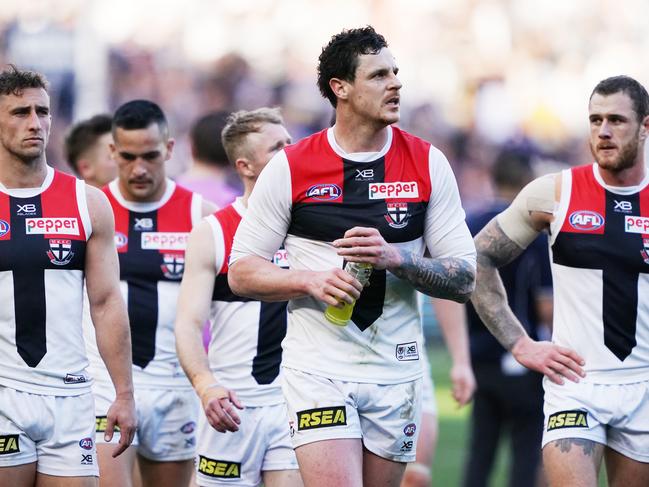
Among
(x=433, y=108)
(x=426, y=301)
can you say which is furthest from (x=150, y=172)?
(x=433, y=108)

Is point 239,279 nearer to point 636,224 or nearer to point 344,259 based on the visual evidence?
point 344,259

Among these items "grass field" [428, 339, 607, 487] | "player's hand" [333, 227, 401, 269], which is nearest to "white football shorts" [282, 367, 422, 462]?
"player's hand" [333, 227, 401, 269]

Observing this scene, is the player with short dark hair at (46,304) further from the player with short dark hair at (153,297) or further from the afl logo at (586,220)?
the afl logo at (586,220)

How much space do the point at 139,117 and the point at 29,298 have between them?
Result: 2.20 metres

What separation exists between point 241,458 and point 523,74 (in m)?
20.2

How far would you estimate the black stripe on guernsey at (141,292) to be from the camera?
25.5 feet

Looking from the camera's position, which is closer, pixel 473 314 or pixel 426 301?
pixel 473 314

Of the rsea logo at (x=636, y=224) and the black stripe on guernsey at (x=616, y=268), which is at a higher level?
the rsea logo at (x=636, y=224)

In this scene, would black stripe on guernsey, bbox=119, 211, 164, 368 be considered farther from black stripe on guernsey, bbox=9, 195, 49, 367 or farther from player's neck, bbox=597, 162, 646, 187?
player's neck, bbox=597, 162, 646, 187

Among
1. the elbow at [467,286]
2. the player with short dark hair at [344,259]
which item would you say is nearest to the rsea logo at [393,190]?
the player with short dark hair at [344,259]

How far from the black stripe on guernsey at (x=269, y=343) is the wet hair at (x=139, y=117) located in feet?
5.16

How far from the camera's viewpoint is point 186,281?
282 inches

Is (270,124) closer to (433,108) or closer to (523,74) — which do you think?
(433,108)

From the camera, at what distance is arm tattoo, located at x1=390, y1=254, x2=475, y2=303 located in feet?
19.2
